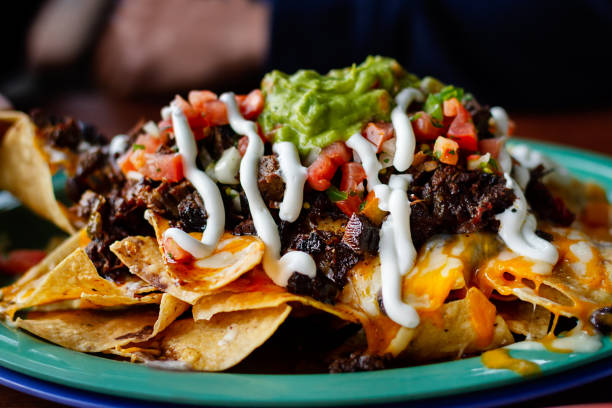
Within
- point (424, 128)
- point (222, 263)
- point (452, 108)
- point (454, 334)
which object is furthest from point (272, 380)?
point (452, 108)

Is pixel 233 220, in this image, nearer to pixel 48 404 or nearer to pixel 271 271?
pixel 271 271

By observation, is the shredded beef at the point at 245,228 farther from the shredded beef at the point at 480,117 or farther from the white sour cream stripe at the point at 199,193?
the shredded beef at the point at 480,117

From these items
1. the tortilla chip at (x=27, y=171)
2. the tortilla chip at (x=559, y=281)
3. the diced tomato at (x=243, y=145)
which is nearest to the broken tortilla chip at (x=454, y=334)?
the tortilla chip at (x=559, y=281)

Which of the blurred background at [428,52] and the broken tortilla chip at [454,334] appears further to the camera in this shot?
the blurred background at [428,52]

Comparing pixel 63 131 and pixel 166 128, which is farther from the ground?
pixel 166 128

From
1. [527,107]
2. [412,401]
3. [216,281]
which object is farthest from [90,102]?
[412,401]

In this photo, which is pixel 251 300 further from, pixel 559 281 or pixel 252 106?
pixel 559 281

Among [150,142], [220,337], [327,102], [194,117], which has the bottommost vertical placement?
[220,337]
